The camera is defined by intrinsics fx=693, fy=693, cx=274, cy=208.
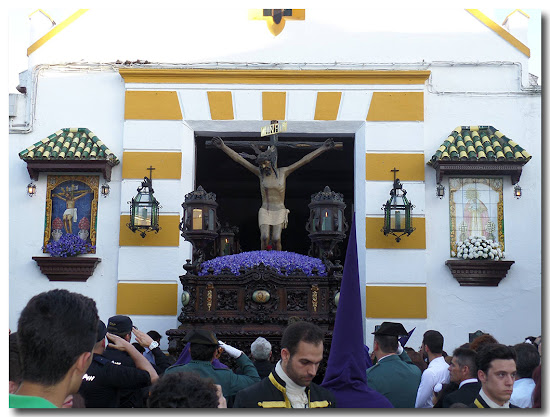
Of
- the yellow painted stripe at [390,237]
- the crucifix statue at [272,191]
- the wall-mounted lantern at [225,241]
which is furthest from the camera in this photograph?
the wall-mounted lantern at [225,241]

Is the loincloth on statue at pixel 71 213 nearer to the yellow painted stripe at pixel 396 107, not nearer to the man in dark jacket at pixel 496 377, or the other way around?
the yellow painted stripe at pixel 396 107

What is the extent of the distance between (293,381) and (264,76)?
735 centimetres

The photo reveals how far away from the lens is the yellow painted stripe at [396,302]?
33.0 ft

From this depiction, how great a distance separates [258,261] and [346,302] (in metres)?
5.13

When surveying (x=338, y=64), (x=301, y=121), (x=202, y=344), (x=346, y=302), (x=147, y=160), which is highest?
(x=338, y=64)

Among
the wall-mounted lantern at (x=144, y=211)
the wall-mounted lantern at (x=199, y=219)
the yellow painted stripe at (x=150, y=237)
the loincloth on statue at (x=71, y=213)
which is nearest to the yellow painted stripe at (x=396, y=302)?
the wall-mounted lantern at (x=199, y=219)

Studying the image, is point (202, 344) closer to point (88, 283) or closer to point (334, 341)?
point (334, 341)

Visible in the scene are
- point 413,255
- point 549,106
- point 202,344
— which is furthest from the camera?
point 413,255

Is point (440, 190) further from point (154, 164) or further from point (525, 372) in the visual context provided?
point (525, 372)

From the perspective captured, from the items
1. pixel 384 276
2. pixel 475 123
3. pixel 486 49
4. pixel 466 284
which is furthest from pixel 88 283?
pixel 486 49

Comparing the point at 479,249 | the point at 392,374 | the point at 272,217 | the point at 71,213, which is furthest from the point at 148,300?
the point at 392,374

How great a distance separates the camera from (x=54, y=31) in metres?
10.8

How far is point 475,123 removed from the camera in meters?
10.6

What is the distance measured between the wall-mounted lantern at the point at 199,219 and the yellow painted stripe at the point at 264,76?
2.06 metres
